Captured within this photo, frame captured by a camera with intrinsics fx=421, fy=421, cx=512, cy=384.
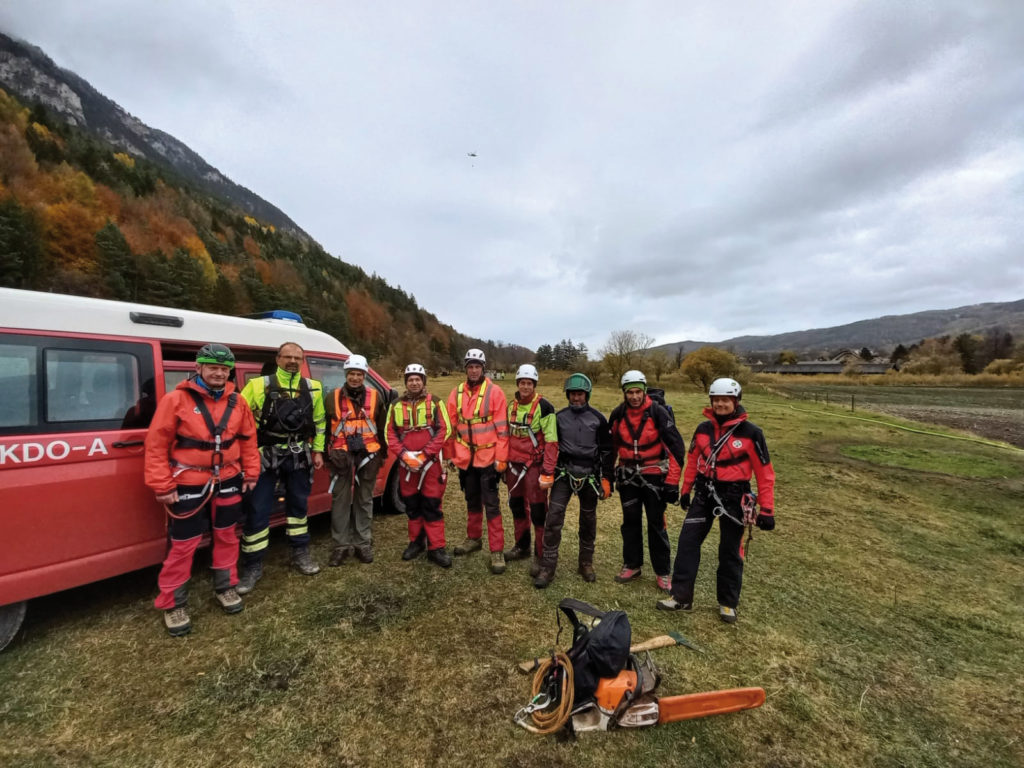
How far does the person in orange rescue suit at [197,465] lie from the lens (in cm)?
321

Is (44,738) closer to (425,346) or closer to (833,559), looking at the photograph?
(833,559)

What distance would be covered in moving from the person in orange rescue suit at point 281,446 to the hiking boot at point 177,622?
21.6 inches

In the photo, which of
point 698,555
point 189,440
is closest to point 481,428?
point 698,555

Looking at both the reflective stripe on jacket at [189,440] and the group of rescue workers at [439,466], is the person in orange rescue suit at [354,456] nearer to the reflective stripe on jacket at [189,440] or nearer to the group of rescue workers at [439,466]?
the group of rescue workers at [439,466]

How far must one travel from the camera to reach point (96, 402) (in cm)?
332

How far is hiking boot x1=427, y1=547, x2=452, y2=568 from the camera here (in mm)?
4676

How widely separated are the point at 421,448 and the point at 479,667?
2.18m

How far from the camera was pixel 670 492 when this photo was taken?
13.8 feet

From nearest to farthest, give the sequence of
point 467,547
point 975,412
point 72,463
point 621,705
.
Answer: point 621,705
point 72,463
point 467,547
point 975,412

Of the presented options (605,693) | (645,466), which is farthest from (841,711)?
(645,466)

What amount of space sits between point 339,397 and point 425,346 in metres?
83.4

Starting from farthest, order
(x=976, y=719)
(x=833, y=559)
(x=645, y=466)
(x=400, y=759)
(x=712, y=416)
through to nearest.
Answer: (x=833, y=559) < (x=645, y=466) < (x=712, y=416) < (x=976, y=719) < (x=400, y=759)

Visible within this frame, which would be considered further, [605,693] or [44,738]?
[605,693]

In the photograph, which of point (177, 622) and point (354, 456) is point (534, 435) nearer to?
point (354, 456)
